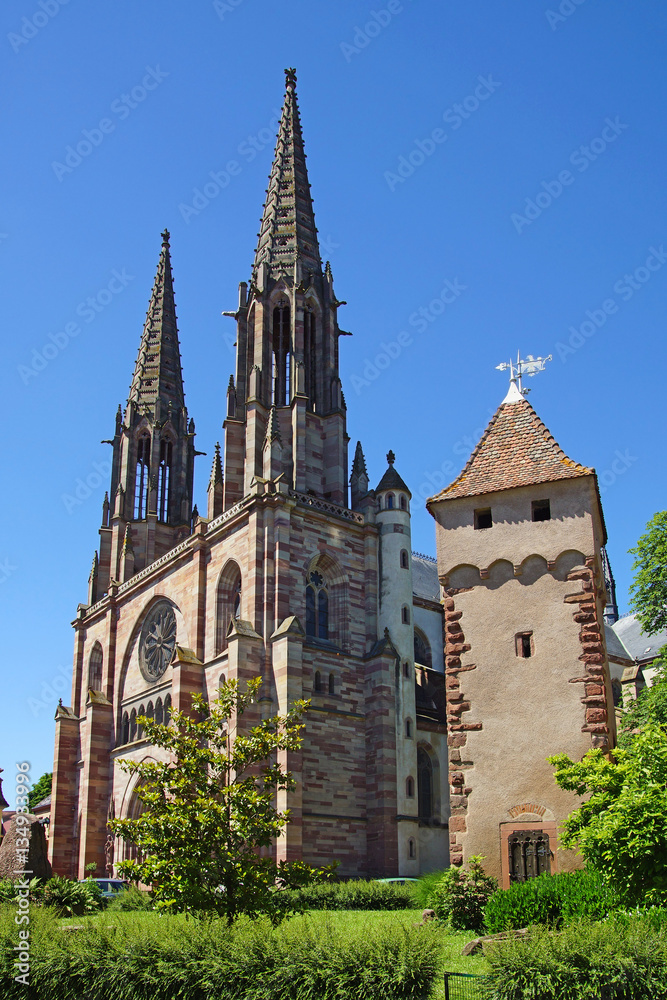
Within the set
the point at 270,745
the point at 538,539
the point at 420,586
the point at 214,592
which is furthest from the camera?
the point at 420,586

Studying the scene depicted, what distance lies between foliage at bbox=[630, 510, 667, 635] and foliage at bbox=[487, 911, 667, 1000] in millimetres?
18119

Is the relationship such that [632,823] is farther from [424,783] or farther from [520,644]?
[424,783]

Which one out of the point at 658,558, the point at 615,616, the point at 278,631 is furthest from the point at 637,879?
the point at 615,616

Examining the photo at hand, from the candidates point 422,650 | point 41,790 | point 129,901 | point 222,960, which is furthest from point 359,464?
point 41,790

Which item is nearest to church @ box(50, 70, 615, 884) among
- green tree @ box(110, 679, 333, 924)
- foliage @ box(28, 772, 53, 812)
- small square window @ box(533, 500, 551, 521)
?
small square window @ box(533, 500, 551, 521)

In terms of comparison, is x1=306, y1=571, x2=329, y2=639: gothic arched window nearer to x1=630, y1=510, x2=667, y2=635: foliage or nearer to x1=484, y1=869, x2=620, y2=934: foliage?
x1=630, y1=510, x2=667, y2=635: foliage

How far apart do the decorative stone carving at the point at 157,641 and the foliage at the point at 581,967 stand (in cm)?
2970

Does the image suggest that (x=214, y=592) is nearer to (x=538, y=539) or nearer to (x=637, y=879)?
(x=538, y=539)

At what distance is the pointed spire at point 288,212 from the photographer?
136 ft

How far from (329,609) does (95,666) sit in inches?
656

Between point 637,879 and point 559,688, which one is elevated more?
point 559,688

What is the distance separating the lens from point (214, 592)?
35000 mm

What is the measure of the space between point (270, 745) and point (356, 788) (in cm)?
1820

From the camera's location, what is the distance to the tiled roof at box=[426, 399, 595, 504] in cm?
1719
